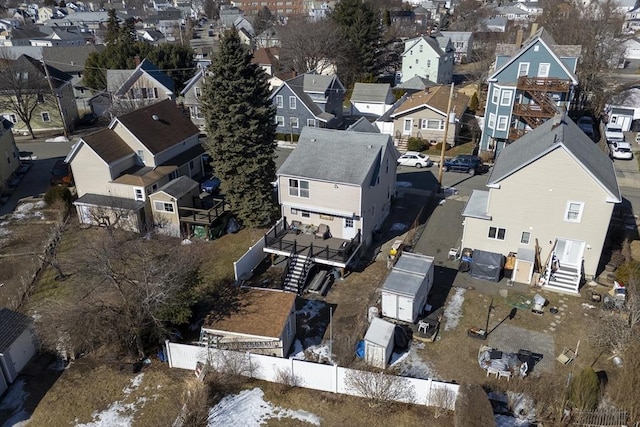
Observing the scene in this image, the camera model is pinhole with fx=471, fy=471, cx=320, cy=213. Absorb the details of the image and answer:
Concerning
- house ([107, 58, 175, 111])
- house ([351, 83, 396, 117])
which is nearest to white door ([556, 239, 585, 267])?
house ([351, 83, 396, 117])

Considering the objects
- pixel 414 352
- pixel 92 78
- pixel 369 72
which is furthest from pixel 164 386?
pixel 369 72

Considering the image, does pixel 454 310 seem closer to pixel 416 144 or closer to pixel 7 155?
pixel 416 144

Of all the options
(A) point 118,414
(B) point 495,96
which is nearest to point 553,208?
(B) point 495,96

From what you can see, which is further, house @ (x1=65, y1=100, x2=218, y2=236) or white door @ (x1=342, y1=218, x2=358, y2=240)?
house @ (x1=65, y1=100, x2=218, y2=236)

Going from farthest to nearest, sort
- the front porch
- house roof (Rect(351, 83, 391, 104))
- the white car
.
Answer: house roof (Rect(351, 83, 391, 104))
the white car
the front porch

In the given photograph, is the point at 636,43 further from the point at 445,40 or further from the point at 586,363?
the point at 586,363

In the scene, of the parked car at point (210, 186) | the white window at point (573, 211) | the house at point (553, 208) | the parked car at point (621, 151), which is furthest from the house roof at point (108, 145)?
the parked car at point (621, 151)

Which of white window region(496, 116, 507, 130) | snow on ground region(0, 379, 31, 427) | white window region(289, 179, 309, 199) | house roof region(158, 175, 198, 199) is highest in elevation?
white window region(496, 116, 507, 130)

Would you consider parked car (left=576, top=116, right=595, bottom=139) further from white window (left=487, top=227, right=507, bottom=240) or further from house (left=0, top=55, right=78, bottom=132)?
house (left=0, top=55, right=78, bottom=132)
